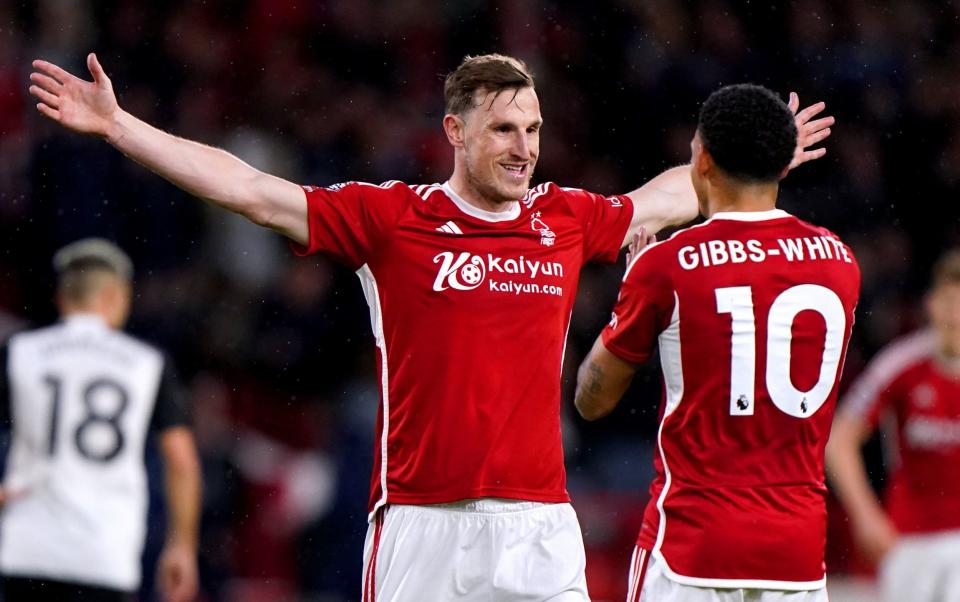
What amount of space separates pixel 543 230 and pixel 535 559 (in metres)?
1.04

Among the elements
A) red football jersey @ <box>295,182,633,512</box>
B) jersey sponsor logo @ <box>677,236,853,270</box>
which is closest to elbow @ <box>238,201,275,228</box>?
red football jersey @ <box>295,182,633,512</box>

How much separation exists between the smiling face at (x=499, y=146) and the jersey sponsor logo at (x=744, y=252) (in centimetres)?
80

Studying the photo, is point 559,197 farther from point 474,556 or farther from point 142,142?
point 142,142

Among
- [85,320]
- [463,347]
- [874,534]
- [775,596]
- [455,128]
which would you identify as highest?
→ [455,128]

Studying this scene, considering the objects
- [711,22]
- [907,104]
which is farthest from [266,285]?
[907,104]

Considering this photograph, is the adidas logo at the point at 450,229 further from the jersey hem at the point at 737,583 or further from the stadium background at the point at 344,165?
the stadium background at the point at 344,165

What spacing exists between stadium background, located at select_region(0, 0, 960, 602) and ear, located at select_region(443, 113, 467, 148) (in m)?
4.39

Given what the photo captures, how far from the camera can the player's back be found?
22.3 feet

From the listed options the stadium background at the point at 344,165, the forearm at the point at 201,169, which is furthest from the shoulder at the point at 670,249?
the stadium background at the point at 344,165

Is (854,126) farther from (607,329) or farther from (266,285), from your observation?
(607,329)

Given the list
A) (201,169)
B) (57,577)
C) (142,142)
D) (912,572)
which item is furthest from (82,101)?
(912,572)

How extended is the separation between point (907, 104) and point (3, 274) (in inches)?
300

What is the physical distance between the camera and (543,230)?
4.86 meters

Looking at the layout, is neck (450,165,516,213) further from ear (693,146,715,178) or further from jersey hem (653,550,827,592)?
jersey hem (653,550,827,592)
